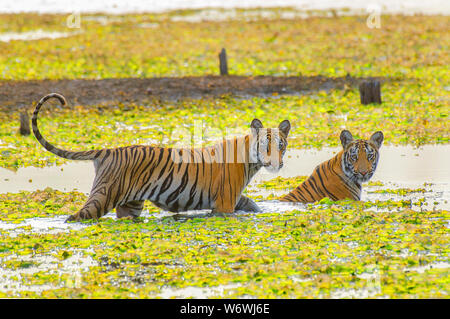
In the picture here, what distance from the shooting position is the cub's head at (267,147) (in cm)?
1001

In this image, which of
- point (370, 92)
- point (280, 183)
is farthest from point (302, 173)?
point (370, 92)

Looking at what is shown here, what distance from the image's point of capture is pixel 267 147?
10039 mm

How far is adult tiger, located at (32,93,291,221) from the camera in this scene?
9.83 meters

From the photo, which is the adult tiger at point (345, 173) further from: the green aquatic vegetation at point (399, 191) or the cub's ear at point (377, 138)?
the green aquatic vegetation at point (399, 191)

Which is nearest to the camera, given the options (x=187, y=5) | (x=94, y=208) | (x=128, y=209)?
(x=94, y=208)

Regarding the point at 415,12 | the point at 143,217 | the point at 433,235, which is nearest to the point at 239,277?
the point at 433,235

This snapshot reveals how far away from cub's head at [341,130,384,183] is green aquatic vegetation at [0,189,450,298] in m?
0.37

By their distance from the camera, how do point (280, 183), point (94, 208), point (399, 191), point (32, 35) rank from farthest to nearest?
point (32, 35)
point (280, 183)
point (399, 191)
point (94, 208)

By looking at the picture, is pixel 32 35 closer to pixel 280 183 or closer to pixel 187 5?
pixel 187 5

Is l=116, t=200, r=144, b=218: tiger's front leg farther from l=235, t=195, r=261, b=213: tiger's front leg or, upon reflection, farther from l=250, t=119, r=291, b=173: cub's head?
l=250, t=119, r=291, b=173: cub's head

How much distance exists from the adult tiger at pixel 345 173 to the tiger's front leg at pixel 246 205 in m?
0.65

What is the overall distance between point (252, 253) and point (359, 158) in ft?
8.94

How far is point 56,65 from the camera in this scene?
2678cm
